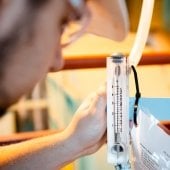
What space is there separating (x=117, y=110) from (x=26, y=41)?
279 millimetres

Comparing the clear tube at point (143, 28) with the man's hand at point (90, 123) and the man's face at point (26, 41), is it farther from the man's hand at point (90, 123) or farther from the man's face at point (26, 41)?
the man's face at point (26, 41)

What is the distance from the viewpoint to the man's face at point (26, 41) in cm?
55

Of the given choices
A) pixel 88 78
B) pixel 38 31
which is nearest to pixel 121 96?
pixel 38 31

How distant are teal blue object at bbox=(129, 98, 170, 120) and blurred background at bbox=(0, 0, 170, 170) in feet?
0.09

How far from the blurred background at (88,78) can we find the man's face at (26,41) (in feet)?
0.77

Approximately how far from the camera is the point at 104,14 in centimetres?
63

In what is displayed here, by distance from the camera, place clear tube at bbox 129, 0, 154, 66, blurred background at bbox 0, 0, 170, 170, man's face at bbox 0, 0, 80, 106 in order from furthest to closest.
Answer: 1. blurred background at bbox 0, 0, 170, 170
2. clear tube at bbox 129, 0, 154, 66
3. man's face at bbox 0, 0, 80, 106

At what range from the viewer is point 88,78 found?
5.44ft

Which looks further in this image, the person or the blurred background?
the blurred background

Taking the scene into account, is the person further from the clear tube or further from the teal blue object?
the teal blue object

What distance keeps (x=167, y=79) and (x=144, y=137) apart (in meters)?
0.81

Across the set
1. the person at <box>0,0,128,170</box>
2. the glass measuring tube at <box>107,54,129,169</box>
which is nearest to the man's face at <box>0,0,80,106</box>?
the person at <box>0,0,128,170</box>

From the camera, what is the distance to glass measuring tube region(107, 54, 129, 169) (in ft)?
2.56

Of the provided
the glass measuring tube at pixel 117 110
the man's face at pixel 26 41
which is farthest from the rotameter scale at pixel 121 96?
the man's face at pixel 26 41
